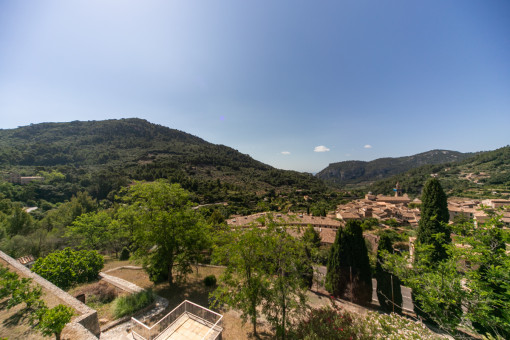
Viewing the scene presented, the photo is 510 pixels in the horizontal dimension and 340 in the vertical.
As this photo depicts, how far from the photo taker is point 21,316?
729cm

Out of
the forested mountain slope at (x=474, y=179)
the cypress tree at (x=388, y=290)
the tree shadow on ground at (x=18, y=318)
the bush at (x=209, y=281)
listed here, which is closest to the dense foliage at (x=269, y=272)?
the bush at (x=209, y=281)

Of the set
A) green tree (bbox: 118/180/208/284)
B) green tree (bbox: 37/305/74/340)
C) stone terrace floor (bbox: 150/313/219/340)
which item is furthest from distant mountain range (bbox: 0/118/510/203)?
green tree (bbox: 37/305/74/340)

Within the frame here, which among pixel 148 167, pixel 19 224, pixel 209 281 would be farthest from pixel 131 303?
pixel 148 167

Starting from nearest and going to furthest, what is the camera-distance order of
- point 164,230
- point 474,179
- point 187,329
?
point 187,329 → point 164,230 → point 474,179

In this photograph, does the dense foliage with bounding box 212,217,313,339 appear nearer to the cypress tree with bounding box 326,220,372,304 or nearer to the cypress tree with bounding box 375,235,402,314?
the cypress tree with bounding box 326,220,372,304

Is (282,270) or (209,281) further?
(209,281)

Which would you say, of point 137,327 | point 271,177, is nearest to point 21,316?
point 137,327

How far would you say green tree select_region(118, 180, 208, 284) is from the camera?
11141 millimetres

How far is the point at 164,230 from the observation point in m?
11.2

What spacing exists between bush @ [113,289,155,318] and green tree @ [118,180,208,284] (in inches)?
51.9

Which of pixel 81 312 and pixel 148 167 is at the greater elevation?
pixel 148 167

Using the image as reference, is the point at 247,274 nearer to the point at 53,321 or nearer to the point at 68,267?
the point at 53,321

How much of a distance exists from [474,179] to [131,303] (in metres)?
127

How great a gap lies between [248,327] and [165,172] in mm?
65394
